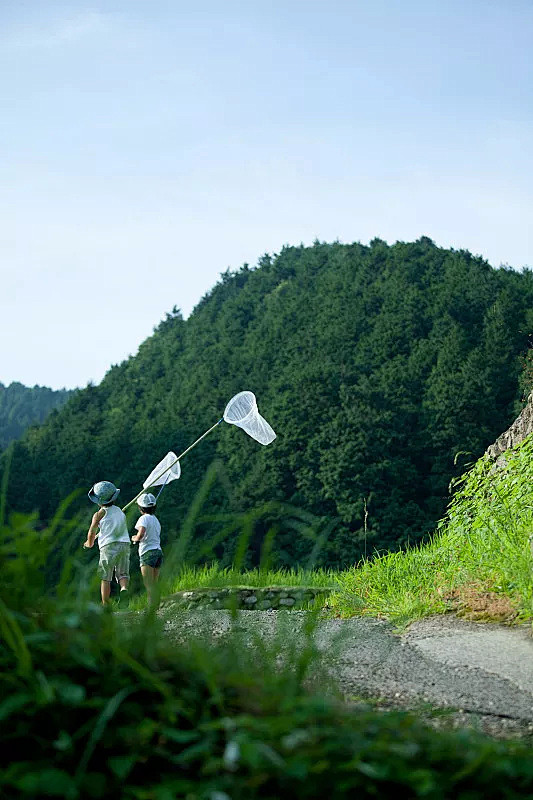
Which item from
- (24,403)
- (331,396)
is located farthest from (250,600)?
(24,403)

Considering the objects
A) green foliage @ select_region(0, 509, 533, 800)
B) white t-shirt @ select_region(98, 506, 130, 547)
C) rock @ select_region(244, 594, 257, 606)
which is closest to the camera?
green foliage @ select_region(0, 509, 533, 800)

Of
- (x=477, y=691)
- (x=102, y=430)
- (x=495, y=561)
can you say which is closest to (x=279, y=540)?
(x=102, y=430)

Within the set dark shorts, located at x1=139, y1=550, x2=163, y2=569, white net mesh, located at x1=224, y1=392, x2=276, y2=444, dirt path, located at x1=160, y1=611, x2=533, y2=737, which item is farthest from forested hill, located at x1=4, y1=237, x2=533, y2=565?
dirt path, located at x1=160, y1=611, x2=533, y2=737

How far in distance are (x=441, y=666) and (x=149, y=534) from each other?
3.59 metres

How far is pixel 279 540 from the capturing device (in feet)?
66.5

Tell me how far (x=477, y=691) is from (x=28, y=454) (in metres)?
26.3

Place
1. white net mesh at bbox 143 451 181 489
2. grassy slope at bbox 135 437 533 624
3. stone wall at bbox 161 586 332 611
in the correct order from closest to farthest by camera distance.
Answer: grassy slope at bbox 135 437 533 624 < white net mesh at bbox 143 451 181 489 < stone wall at bbox 161 586 332 611

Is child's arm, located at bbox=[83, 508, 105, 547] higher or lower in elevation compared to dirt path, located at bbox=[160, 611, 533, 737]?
higher

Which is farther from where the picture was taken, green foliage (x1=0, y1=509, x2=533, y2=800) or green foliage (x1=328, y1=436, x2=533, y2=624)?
green foliage (x1=328, y1=436, x2=533, y2=624)

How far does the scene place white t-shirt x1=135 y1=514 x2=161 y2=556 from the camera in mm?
7312

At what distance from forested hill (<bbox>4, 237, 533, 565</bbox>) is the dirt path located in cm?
1314

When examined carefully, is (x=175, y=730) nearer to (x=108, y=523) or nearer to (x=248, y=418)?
(x=108, y=523)

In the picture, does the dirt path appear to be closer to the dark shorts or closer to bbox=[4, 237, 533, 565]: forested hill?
the dark shorts

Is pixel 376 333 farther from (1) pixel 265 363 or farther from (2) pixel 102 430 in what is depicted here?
(2) pixel 102 430
